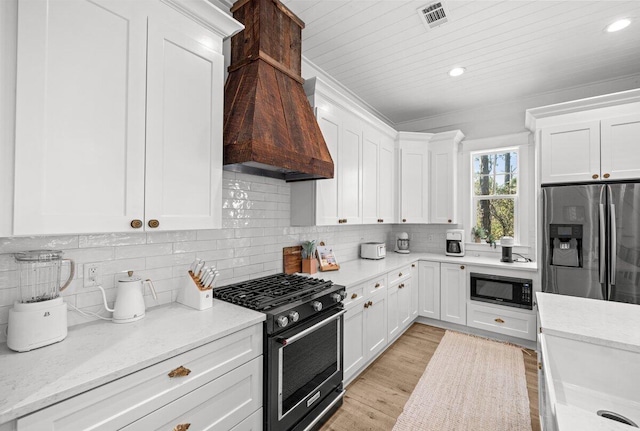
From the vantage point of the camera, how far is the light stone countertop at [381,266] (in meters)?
2.61

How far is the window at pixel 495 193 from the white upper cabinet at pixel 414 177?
2.33ft

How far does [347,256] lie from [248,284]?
166cm

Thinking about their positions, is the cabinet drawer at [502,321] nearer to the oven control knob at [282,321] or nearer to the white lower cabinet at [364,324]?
the white lower cabinet at [364,324]

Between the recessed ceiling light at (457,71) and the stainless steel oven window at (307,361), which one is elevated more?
the recessed ceiling light at (457,71)

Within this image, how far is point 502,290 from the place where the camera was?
134 inches

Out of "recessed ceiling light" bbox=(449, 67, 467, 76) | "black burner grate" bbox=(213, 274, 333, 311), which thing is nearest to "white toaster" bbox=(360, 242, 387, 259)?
"black burner grate" bbox=(213, 274, 333, 311)

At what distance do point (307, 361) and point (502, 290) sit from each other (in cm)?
268

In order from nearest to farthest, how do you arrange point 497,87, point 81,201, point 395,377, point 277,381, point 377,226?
point 81,201 → point 277,381 → point 395,377 → point 497,87 → point 377,226

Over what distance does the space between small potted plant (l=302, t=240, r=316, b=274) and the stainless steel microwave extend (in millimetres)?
2137

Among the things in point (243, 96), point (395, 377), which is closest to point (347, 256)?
point (395, 377)

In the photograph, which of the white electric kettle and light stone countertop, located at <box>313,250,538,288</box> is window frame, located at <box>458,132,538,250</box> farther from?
the white electric kettle

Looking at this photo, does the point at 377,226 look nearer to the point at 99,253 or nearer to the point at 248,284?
the point at 248,284

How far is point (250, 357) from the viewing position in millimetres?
1578

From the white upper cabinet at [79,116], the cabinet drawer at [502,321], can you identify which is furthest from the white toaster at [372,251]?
the white upper cabinet at [79,116]
